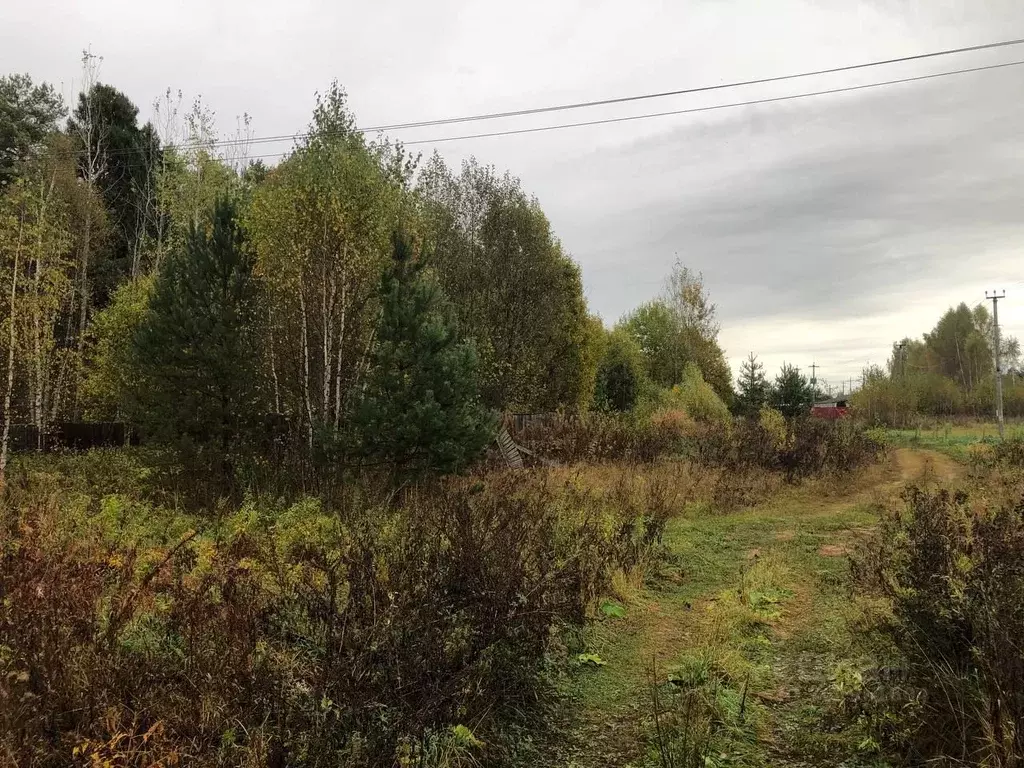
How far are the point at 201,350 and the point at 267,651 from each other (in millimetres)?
9775

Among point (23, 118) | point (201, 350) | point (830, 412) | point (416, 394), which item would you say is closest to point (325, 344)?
point (201, 350)

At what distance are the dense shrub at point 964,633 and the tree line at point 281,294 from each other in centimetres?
760

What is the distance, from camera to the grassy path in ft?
11.8

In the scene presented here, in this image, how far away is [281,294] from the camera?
1546 centimetres

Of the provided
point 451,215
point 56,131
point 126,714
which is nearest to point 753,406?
point 451,215

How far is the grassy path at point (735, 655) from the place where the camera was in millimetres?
3582

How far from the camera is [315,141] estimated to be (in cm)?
1484

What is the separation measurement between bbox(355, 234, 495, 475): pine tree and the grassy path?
13.5 feet

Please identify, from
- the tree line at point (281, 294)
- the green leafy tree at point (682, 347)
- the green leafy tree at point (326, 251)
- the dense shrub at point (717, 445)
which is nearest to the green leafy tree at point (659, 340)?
the green leafy tree at point (682, 347)

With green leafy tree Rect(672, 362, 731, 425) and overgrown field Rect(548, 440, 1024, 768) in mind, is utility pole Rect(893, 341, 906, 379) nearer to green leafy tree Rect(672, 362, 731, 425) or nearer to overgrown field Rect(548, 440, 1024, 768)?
green leafy tree Rect(672, 362, 731, 425)

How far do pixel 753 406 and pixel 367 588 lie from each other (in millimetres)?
27684

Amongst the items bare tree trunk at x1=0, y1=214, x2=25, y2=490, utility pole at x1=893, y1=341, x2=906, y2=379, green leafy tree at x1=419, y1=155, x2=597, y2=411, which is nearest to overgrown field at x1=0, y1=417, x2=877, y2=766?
bare tree trunk at x1=0, y1=214, x2=25, y2=490

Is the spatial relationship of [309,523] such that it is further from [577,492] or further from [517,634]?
[577,492]

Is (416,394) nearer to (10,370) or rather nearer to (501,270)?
(10,370)
